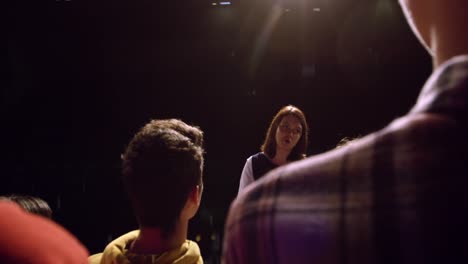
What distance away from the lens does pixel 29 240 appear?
1.21 feet

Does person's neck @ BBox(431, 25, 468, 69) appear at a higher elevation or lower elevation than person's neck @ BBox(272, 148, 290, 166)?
higher

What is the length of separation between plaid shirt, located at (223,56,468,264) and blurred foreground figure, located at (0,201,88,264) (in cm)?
18

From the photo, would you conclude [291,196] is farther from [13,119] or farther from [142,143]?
[13,119]

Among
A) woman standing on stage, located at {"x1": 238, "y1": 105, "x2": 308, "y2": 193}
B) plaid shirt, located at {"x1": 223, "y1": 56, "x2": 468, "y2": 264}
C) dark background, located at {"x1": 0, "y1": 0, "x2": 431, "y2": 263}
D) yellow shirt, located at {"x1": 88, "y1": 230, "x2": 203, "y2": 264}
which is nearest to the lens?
plaid shirt, located at {"x1": 223, "y1": 56, "x2": 468, "y2": 264}

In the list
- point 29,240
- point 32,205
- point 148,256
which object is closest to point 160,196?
point 148,256

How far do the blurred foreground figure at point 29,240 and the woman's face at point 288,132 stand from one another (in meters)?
2.42

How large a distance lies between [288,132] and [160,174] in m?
1.75

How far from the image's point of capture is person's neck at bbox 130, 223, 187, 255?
1123mm

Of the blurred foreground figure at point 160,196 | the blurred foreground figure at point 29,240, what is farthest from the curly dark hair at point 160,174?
the blurred foreground figure at point 29,240

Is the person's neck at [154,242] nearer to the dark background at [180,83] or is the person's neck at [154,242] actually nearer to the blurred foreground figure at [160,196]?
the blurred foreground figure at [160,196]

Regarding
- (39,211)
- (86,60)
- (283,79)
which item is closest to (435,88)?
(39,211)

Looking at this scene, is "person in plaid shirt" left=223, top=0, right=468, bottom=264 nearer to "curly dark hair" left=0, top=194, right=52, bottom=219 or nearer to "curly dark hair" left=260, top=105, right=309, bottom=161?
"curly dark hair" left=0, top=194, right=52, bottom=219

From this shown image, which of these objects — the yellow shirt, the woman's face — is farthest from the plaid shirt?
the woman's face

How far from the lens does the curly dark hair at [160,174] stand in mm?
1136
